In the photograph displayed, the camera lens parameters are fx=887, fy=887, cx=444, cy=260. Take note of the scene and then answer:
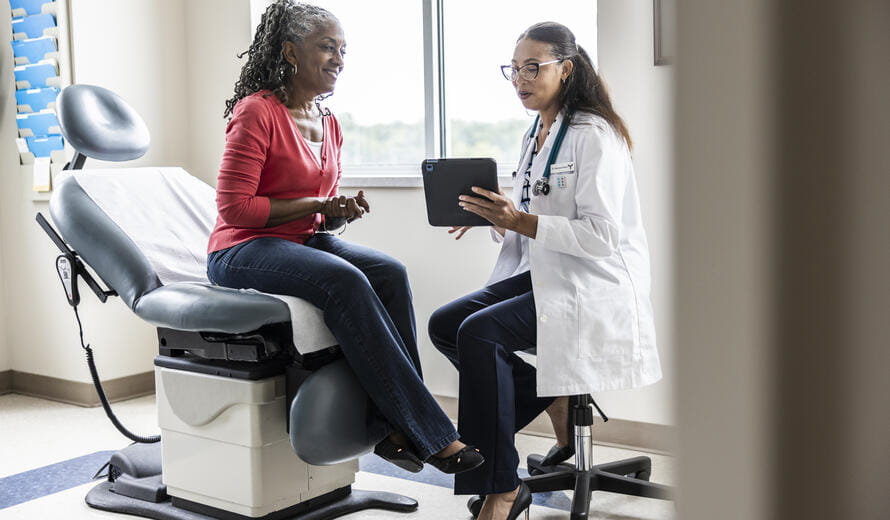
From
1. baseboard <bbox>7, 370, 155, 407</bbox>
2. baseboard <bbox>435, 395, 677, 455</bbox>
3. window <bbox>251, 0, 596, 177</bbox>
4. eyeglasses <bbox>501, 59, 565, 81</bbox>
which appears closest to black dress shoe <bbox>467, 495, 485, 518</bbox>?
baseboard <bbox>435, 395, 677, 455</bbox>

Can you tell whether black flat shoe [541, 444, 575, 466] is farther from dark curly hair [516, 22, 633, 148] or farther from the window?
the window

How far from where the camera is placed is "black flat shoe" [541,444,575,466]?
230 cm

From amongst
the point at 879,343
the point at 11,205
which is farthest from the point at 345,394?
the point at 11,205

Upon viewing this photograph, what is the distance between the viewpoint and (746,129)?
198 mm

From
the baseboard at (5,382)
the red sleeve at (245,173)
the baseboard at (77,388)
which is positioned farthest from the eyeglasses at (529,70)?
the baseboard at (5,382)

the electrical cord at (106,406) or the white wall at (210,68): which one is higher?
the white wall at (210,68)

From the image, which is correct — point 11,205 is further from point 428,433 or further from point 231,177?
point 428,433

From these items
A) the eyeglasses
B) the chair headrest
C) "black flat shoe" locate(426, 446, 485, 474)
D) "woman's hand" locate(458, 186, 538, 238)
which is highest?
the eyeglasses

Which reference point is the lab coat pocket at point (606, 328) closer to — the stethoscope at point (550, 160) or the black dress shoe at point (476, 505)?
the stethoscope at point (550, 160)

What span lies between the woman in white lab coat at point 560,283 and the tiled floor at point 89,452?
26 centimetres

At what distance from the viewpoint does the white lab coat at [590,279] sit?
75.0 inches

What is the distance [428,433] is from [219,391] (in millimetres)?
497

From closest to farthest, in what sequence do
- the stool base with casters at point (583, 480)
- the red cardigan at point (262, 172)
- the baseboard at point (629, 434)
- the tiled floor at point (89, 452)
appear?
1. the red cardigan at point (262, 172)
2. the stool base with casters at point (583, 480)
3. the tiled floor at point (89, 452)
4. the baseboard at point (629, 434)

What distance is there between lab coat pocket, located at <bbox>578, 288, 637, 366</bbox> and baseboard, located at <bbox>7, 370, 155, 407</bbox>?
206 centimetres
